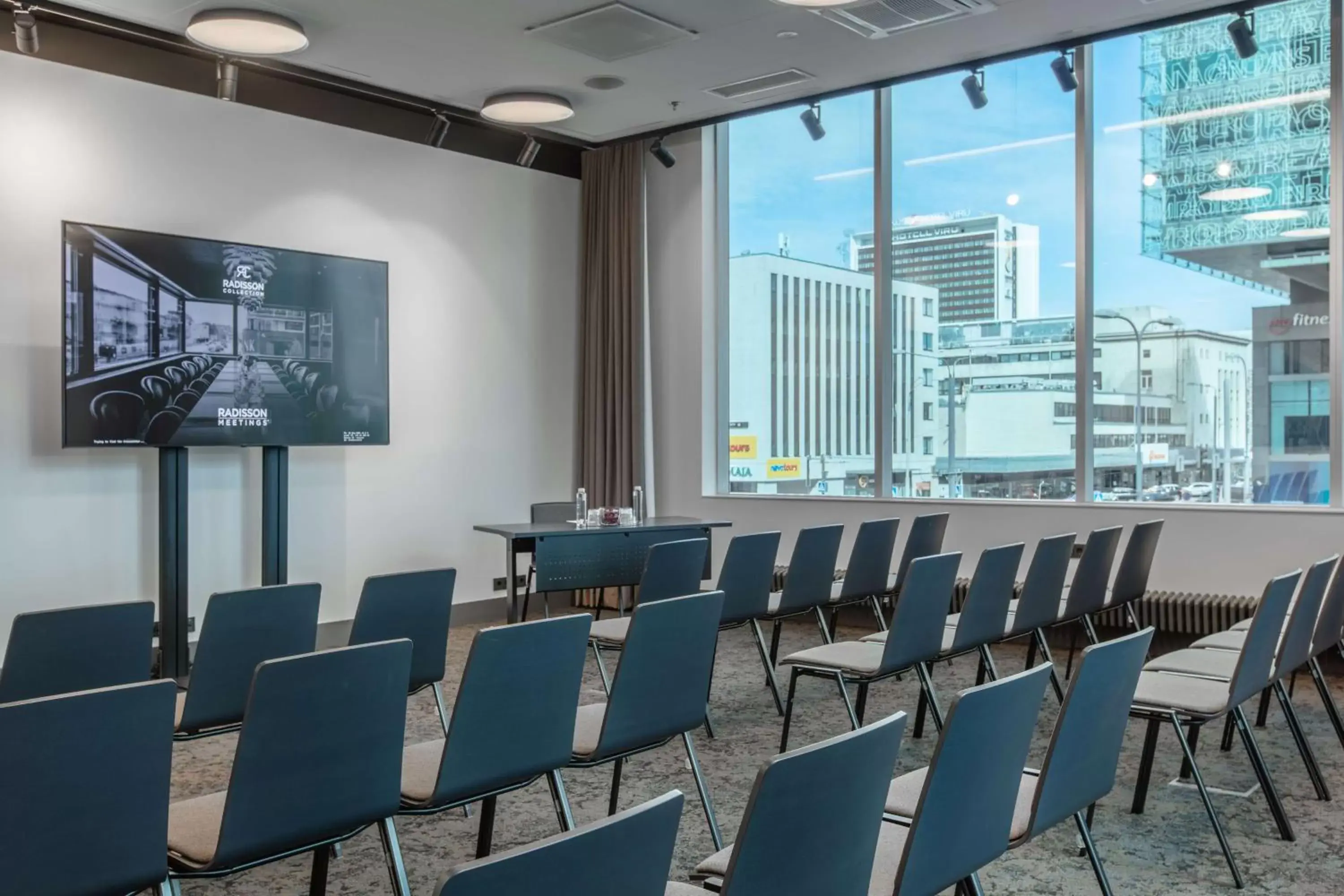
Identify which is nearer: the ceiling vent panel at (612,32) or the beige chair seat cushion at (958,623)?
the beige chair seat cushion at (958,623)

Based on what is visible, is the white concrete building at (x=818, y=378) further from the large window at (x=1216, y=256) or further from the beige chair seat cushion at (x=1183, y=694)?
the beige chair seat cushion at (x=1183, y=694)

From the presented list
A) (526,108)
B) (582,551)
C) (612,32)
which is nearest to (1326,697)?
(582,551)

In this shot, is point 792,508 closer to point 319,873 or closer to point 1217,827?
point 1217,827

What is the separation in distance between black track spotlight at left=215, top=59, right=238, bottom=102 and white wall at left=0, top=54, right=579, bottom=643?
0.21 meters

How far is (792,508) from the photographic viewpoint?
8.06 metres

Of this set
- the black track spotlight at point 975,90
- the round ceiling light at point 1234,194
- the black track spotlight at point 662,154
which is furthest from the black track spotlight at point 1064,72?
the black track spotlight at point 662,154

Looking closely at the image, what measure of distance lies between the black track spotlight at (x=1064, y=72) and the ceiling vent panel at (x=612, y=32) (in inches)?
87.6

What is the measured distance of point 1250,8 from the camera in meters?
6.07

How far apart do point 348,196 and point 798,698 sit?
172 inches

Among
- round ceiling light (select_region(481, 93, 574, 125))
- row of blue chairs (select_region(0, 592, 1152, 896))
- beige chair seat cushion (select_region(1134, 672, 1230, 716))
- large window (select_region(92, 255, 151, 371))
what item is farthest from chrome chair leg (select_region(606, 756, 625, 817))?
round ceiling light (select_region(481, 93, 574, 125))

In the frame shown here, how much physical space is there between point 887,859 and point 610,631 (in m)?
2.48

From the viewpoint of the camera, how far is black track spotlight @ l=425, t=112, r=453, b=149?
7.57 meters

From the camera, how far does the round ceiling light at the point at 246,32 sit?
222 inches

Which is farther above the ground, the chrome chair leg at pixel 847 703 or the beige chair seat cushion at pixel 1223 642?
the beige chair seat cushion at pixel 1223 642
